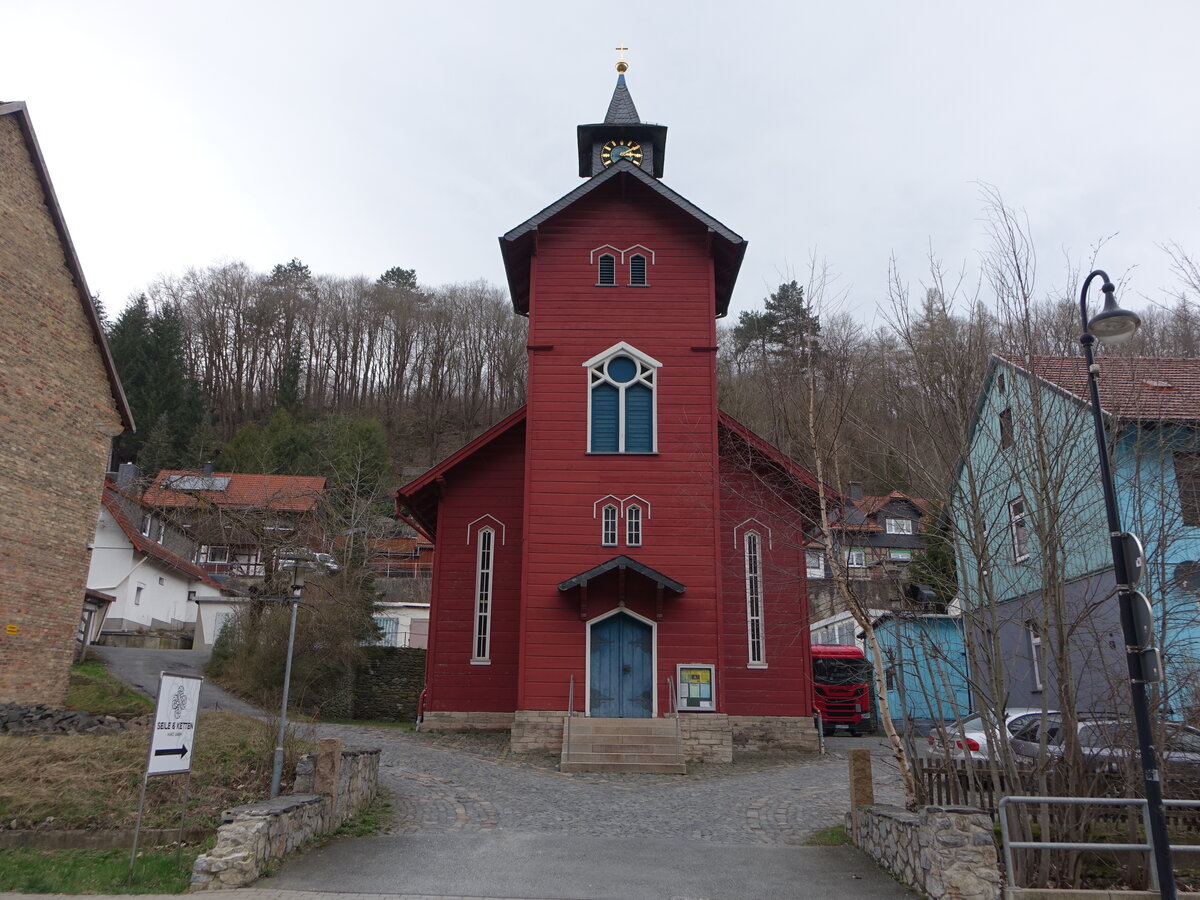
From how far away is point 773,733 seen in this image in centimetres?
1983

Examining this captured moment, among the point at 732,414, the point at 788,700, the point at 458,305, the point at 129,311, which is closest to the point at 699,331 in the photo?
the point at 732,414

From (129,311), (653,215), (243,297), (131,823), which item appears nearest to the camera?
(131,823)

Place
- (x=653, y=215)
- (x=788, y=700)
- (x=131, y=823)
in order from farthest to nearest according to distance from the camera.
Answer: (x=653, y=215), (x=788, y=700), (x=131, y=823)

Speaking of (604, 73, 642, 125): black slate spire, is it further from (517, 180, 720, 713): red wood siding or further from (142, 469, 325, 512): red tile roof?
(142, 469, 325, 512): red tile roof

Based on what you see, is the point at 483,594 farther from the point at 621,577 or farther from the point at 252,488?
the point at 252,488

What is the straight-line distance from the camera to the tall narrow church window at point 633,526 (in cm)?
1959

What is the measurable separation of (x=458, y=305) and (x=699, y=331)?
196ft

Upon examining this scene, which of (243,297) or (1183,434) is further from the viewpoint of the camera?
(243,297)

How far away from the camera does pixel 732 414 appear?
21.4 meters

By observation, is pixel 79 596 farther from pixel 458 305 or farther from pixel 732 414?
pixel 458 305

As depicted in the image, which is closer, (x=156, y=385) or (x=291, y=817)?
(x=291, y=817)

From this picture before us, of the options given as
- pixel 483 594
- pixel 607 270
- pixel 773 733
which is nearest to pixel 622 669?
pixel 773 733

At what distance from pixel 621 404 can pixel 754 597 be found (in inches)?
216

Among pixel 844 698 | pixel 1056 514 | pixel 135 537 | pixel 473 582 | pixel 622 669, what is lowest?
pixel 844 698
